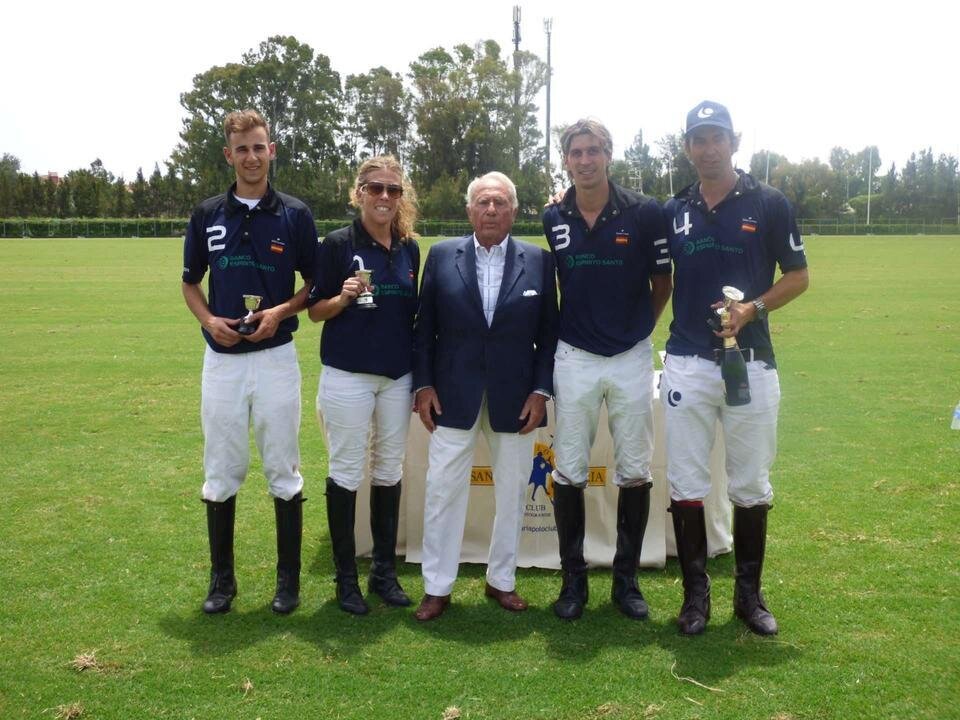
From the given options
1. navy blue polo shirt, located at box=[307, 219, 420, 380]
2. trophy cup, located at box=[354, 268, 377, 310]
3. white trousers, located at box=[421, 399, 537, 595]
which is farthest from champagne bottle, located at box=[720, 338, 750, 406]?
trophy cup, located at box=[354, 268, 377, 310]

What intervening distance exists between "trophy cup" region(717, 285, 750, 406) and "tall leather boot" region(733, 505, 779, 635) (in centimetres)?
69

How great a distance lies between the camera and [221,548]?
4.70 meters

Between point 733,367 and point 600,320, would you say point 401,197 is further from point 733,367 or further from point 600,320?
point 733,367

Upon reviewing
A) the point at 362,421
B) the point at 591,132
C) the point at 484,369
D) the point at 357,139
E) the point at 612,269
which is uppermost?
the point at 357,139

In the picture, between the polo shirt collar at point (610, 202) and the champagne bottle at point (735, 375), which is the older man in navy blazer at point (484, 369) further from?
the champagne bottle at point (735, 375)

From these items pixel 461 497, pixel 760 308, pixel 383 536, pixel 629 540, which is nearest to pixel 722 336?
pixel 760 308

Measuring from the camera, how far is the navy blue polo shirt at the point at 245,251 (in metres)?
4.47

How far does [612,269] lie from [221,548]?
2.52m

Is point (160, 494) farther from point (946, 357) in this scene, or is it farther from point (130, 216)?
point (130, 216)

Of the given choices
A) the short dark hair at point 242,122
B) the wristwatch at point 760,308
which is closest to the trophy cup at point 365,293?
the short dark hair at point 242,122

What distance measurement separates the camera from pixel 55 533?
561 centimetres

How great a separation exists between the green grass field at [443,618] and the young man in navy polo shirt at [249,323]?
0.53 m

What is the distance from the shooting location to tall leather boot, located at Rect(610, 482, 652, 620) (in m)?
4.68

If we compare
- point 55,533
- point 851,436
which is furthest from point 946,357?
point 55,533
